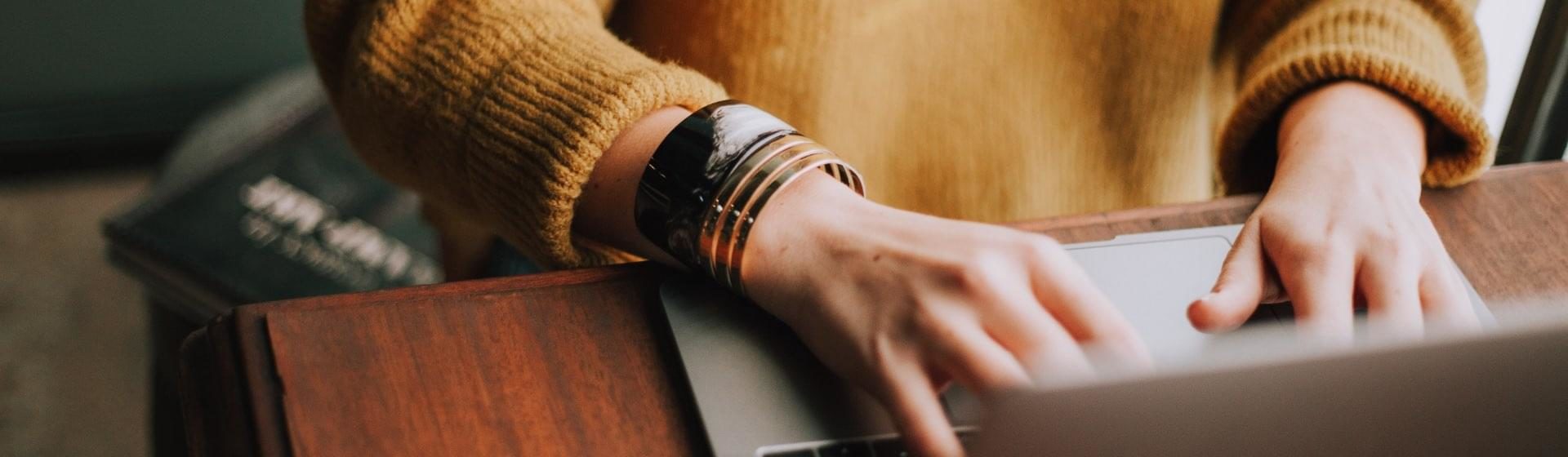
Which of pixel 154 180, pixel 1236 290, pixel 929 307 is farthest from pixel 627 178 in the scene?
pixel 154 180

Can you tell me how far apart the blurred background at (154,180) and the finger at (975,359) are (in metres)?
0.74

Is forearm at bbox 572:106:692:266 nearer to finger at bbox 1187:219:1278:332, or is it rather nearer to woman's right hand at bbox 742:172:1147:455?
woman's right hand at bbox 742:172:1147:455

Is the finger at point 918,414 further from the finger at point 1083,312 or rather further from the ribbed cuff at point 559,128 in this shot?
the ribbed cuff at point 559,128

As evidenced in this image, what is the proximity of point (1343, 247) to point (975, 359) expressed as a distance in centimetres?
20

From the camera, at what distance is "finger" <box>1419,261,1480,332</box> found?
0.48m

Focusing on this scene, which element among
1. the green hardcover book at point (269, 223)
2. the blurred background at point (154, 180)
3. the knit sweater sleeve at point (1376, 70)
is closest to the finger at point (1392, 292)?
the knit sweater sleeve at point (1376, 70)

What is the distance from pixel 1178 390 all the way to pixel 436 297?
0.30m

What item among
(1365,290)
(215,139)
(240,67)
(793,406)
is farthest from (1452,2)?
(240,67)

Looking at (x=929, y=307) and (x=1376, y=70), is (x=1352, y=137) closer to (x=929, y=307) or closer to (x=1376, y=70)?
(x=1376, y=70)

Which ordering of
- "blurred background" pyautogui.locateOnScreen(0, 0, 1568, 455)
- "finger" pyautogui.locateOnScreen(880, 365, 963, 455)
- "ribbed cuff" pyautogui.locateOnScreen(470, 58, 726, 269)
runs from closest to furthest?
"finger" pyautogui.locateOnScreen(880, 365, 963, 455), "ribbed cuff" pyautogui.locateOnScreen(470, 58, 726, 269), "blurred background" pyautogui.locateOnScreen(0, 0, 1568, 455)

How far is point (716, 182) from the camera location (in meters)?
0.49

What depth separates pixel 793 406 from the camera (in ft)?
1.41

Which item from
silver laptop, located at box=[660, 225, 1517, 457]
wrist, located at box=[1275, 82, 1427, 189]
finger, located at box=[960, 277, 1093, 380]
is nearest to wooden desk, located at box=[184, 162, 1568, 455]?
silver laptop, located at box=[660, 225, 1517, 457]

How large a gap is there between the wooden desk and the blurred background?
0.83 metres
